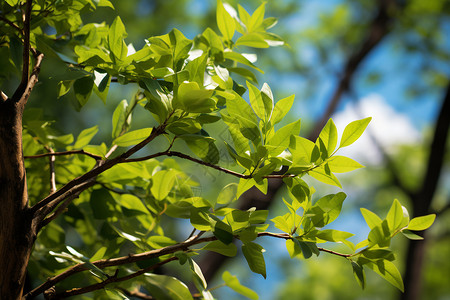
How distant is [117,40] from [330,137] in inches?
8.9

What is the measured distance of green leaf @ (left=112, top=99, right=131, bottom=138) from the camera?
0.51 m

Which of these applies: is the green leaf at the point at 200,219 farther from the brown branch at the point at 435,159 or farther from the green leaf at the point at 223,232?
the brown branch at the point at 435,159

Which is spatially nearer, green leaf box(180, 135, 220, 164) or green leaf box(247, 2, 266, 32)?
green leaf box(180, 135, 220, 164)

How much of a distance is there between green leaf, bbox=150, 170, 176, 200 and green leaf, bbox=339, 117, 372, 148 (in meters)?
0.22

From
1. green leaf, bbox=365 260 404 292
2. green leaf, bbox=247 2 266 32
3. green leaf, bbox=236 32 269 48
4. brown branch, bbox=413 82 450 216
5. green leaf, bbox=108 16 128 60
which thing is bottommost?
brown branch, bbox=413 82 450 216

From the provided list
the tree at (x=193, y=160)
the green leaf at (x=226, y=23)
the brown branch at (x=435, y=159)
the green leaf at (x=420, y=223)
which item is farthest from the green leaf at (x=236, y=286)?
the brown branch at (x=435, y=159)

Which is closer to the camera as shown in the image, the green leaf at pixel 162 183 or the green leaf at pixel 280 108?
the green leaf at pixel 280 108

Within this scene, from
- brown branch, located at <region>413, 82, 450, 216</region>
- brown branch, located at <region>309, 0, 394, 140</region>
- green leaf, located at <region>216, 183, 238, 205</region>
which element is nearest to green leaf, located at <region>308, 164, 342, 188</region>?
green leaf, located at <region>216, 183, 238, 205</region>

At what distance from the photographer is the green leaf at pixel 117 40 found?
379 mm

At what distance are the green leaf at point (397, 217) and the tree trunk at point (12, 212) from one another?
1.14 ft

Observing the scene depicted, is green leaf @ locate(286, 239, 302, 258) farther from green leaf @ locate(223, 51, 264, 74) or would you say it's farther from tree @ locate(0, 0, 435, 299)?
green leaf @ locate(223, 51, 264, 74)

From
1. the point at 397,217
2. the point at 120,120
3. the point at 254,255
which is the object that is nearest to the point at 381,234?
the point at 397,217

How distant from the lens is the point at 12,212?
368mm

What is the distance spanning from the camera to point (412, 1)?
3148 millimetres
